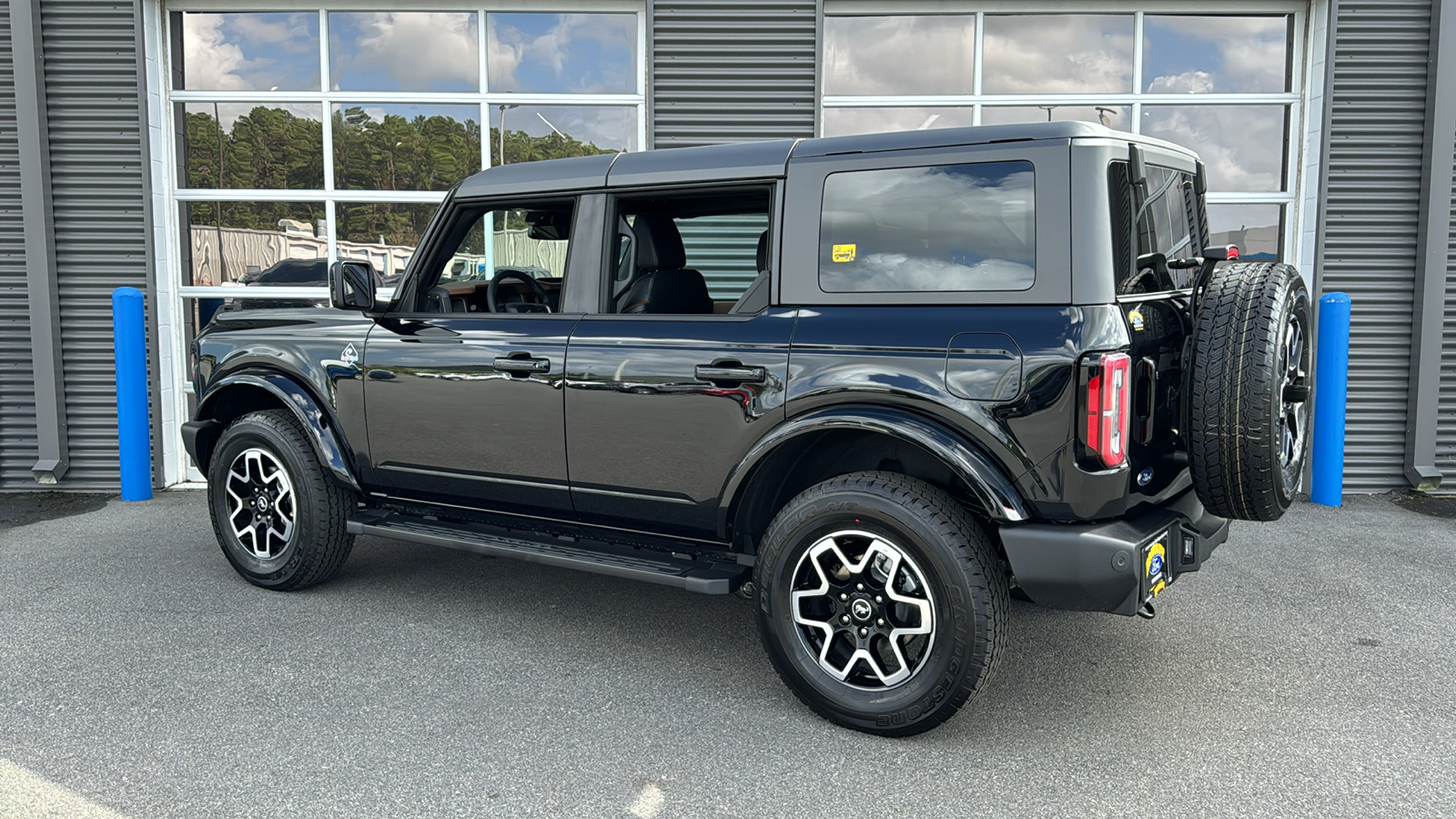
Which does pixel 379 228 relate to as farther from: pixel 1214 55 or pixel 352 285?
pixel 1214 55

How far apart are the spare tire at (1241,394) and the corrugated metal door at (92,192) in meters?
7.05

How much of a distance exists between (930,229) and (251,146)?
20.2 feet

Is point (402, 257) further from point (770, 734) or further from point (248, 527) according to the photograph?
point (770, 734)

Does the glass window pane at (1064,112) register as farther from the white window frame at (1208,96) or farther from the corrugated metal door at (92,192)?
the corrugated metal door at (92,192)

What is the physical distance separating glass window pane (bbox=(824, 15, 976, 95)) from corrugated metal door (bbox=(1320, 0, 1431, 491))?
2499 mm

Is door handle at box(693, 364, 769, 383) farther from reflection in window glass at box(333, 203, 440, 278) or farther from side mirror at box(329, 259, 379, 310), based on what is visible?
reflection in window glass at box(333, 203, 440, 278)

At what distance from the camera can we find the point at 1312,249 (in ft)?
23.4

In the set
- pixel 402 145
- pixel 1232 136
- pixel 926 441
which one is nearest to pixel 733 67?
pixel 402 145

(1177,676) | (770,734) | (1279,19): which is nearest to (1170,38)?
(1279,19)

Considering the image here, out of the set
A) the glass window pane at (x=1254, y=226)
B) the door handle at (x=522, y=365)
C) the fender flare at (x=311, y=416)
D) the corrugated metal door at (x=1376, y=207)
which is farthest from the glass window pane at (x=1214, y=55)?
the fender flare at (x=311, y=416)

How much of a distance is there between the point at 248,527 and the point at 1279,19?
7.40m

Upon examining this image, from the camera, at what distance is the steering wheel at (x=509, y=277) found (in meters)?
4.43

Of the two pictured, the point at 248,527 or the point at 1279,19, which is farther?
the point at 1279,19

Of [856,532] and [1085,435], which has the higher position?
[1085,435]
